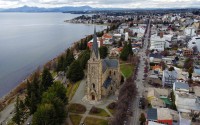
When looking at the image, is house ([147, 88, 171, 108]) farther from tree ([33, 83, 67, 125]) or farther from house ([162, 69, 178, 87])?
tree ([33, 83, 67, 125])

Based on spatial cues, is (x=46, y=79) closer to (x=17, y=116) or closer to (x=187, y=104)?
(x=17, y=116)

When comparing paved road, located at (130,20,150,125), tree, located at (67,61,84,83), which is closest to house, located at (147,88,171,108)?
paved road, located at (130,20,150,125)

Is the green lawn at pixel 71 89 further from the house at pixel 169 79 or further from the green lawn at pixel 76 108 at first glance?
the house at pixel 169 79

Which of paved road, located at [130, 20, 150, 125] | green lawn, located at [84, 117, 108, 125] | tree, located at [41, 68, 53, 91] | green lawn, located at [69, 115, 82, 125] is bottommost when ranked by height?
green lawn, located at [84, 117, 108, 125]

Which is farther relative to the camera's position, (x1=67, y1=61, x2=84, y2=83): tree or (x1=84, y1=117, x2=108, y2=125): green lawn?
Result: (x1=67, y1=61, x2=84, y2=83): tree

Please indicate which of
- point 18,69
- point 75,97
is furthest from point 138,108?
point 18,69
